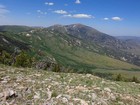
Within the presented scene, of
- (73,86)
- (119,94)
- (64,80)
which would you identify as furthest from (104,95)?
(64,80)

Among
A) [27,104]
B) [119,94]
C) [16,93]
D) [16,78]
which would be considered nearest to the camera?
[27,104]

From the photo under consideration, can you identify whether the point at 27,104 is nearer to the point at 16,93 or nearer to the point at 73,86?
the point at 16,93

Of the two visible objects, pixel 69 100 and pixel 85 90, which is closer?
pixel 69 100

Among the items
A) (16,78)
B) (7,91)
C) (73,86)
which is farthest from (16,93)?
(73,86)

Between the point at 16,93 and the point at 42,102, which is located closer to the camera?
the point at 42,102

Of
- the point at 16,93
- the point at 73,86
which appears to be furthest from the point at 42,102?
the point at 73,86

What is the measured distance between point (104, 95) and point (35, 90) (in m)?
5.89

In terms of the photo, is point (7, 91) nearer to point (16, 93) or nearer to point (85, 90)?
point (16, 93)

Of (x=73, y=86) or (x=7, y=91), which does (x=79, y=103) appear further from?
(x=7, y=91)

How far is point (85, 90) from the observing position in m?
20.6

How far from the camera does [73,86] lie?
2139cm

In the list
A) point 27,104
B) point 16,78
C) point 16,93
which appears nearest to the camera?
point 27,104

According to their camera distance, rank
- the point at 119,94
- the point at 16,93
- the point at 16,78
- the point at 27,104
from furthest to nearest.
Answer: the point at 16,78 < the point at 119,94 < the point at 16,93 < the point at 27,104

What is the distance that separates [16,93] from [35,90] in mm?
1613
